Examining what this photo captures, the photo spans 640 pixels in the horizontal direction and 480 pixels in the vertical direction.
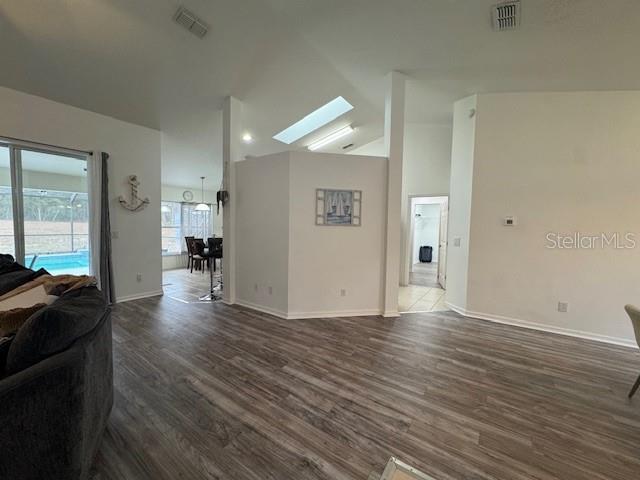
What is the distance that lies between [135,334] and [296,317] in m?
2.02

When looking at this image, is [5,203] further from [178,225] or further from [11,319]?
[178,225]

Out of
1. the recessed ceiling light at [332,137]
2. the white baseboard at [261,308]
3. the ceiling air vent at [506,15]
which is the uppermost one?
the recessed ceiling light at [332,137]

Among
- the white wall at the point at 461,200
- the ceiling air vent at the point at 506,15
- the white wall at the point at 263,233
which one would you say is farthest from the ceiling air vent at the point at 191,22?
the white wall at the point at 461,200

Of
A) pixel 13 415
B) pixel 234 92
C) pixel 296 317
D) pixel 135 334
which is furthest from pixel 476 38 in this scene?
pixel 135 334

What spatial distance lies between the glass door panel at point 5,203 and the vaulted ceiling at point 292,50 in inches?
35.8

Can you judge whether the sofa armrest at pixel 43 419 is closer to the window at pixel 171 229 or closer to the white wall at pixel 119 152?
the white wall at pixel 119 152

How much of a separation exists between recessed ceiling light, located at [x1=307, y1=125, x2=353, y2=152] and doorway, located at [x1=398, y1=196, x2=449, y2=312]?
2.23 m

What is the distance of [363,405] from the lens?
77.3 inches

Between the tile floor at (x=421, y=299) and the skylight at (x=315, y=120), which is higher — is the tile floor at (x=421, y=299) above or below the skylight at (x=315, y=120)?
below

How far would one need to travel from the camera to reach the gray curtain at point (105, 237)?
404 cm

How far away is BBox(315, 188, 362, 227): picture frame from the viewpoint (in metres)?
3.85

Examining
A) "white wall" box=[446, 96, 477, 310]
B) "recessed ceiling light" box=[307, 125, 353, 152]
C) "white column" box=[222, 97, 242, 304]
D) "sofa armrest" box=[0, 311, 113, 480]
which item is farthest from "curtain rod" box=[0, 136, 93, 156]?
"white wall" box=[446, 96, 477, 310]

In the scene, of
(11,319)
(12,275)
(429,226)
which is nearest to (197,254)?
(12,275)

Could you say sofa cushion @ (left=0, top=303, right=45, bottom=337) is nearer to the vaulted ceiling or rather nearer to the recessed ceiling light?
the vaulted ceiling
